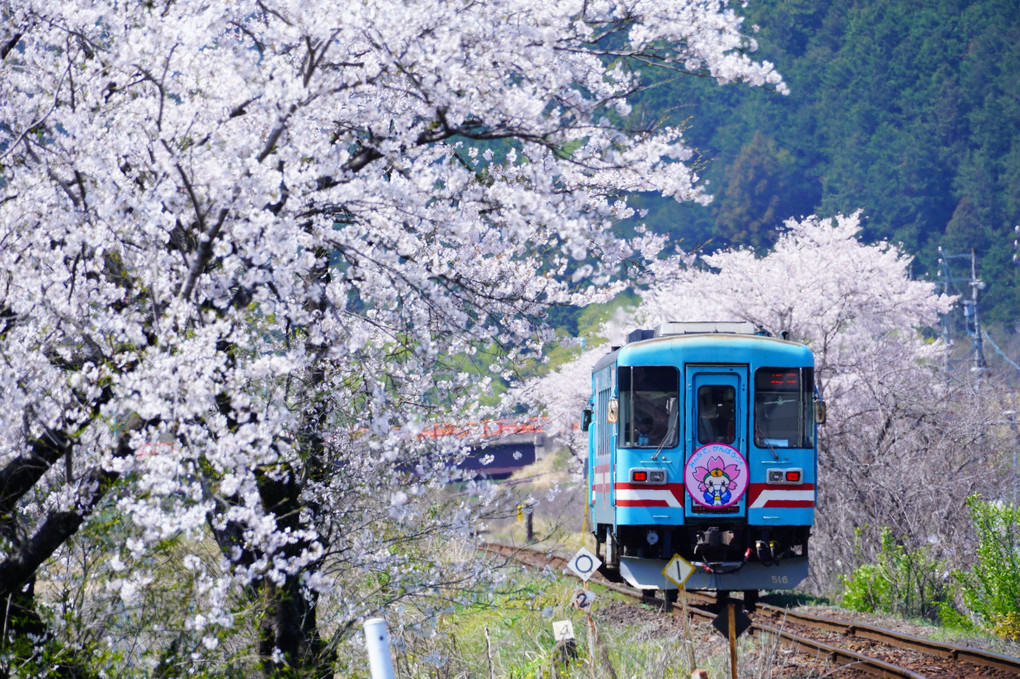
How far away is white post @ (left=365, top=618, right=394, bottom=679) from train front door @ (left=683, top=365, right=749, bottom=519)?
765 cm

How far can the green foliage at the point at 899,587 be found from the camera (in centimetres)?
1390

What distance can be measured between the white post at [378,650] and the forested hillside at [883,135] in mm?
54606

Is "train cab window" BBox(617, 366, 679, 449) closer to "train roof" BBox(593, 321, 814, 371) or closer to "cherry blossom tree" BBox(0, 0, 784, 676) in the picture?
"train roof" BBox(593, 321, 814, 371)

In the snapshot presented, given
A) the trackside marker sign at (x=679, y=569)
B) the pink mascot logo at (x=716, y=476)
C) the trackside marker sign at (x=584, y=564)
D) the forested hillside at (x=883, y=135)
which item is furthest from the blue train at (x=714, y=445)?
the forested hillside at (x=883, y=135)

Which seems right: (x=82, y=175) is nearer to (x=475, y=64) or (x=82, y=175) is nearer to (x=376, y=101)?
(x=376, y=101)

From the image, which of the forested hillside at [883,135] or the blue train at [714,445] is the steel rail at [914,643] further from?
the forested hillside at [883,135]

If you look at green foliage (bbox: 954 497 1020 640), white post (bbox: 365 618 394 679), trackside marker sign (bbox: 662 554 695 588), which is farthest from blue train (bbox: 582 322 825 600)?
white post (bbox: 365 618 394 679)

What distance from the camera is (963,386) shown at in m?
18.8

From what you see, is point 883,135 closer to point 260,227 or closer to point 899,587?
point 899,587

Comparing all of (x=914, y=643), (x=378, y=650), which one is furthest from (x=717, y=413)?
(x=378, y=650)

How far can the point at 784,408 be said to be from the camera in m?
10.4

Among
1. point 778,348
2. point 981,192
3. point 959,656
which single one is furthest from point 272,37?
point 981,192

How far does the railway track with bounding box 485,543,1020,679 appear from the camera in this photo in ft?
28.3

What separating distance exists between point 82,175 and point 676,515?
6.91 m
